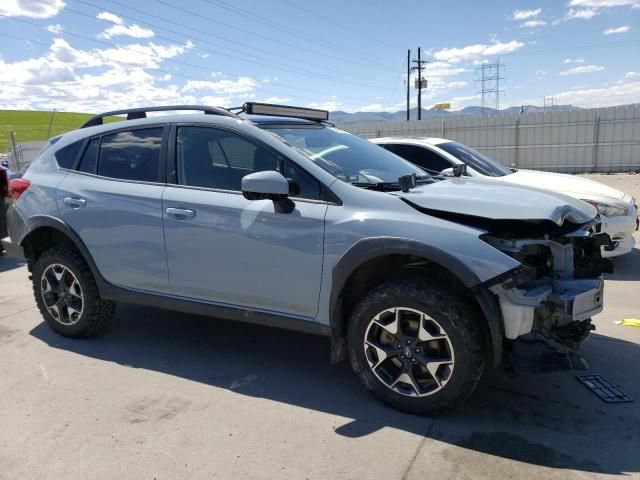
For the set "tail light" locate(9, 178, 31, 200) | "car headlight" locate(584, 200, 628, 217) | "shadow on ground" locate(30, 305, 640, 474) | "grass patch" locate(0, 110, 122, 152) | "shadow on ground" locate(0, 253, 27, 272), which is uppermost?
"grass patch" locate(0, 110, 122, 152)

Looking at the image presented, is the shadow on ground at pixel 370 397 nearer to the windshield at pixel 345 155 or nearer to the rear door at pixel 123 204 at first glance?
the rear door at pixel 123 204

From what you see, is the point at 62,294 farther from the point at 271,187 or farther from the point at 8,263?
the point at 8,263

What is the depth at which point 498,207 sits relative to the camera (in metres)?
3.02

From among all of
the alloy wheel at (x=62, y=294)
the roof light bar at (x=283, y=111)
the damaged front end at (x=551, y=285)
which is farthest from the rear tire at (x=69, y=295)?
the damaged front end at (x=551, y=285)

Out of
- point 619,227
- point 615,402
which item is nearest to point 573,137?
point 619,227

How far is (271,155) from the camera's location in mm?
3547

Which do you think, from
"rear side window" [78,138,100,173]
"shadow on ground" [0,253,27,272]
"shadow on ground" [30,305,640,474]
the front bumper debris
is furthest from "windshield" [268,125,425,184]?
"shadow on ground" [0,253,27,272]

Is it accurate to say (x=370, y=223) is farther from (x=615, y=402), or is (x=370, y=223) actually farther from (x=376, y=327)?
(x=615, y=402)

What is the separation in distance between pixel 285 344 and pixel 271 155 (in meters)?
1.63

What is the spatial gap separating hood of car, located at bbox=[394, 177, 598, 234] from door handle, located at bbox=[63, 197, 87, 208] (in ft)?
8.22

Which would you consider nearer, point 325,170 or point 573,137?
point 325,170

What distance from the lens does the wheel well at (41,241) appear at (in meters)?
4.50

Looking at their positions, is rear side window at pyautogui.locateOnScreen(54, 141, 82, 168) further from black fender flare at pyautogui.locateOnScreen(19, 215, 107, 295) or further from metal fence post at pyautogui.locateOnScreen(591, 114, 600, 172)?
metal fence post at pyautogui.locateOnScreen(591, 114, 600, 172)

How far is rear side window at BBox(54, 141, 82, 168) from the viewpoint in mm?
4488
